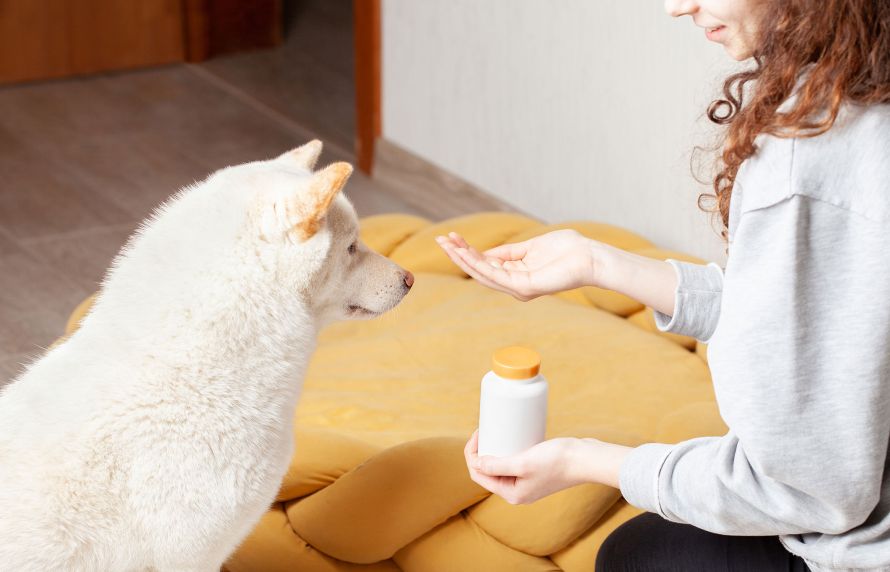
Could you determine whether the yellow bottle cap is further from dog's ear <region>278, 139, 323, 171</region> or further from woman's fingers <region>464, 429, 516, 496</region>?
dog's ear <region>278, 139, 323, 171</region>

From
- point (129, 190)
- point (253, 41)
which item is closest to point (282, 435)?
point (129, 190)

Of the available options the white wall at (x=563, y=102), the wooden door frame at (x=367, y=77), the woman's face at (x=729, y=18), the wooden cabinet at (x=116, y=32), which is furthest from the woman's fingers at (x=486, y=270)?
the wooden cabinet at (x=116, y=32)

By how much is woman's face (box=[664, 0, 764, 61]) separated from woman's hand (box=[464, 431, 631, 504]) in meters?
0.41

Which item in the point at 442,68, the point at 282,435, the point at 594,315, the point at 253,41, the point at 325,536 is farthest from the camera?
the point at 253,41

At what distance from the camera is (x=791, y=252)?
94cm

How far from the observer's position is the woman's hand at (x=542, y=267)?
1275 millimetres

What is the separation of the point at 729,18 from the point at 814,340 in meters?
0.31

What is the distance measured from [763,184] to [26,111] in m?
3.28

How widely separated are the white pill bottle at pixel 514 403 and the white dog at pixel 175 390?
238 millimetres

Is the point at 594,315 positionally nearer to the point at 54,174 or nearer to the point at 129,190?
the point at 129,190

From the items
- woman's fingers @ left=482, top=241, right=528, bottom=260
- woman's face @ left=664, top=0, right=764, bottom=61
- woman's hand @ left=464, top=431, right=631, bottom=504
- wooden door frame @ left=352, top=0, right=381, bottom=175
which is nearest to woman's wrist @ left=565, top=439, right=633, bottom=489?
woman's hand @ left=464, top=431, right=631, bottom=504

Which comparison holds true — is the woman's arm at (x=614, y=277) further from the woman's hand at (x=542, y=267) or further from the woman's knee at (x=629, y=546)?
the woman's knee at (x=629, y=546)

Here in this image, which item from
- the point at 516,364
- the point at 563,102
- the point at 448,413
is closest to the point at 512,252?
the point at 516,364

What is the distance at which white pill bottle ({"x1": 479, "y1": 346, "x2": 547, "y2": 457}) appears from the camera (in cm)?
118
